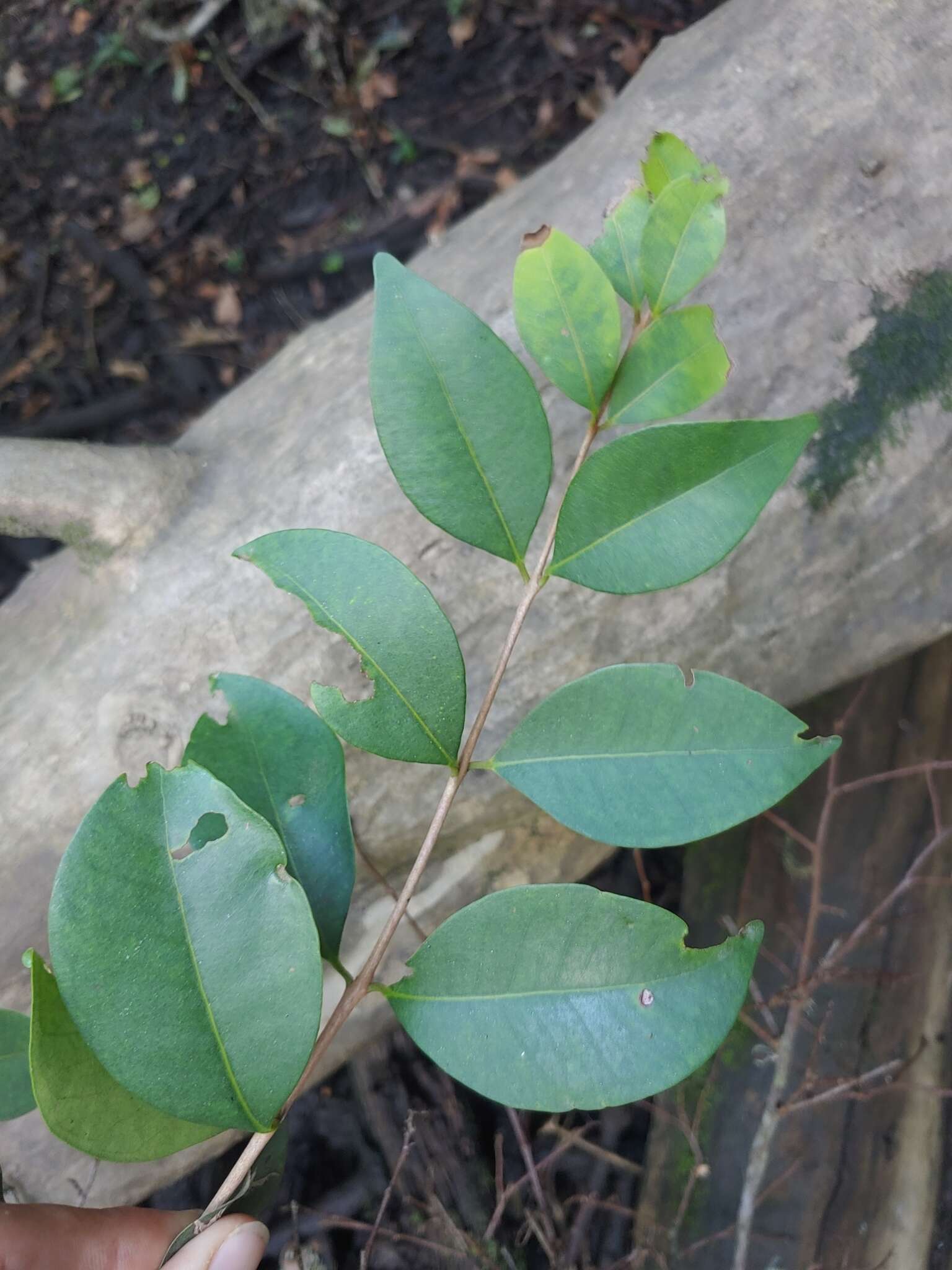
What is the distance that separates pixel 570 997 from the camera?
0.66 metres

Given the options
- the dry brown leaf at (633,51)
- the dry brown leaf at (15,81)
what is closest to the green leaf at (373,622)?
the dry brown leaf at (633,51)

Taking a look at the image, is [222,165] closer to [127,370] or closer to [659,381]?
[127,370]

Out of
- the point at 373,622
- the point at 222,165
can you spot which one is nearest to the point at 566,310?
the point at 373,622

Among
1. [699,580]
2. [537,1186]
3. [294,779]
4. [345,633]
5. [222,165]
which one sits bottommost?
[537,1186]

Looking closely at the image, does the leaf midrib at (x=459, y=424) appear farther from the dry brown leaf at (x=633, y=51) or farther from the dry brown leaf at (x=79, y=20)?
the dry brown leaf at (x=79, y=20)

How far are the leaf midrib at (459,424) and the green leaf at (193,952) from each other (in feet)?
1.03

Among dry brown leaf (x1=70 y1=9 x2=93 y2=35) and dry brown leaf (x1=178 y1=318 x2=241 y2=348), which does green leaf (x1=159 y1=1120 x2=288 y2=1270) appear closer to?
dry brown leaf (x1=178 y1=318 x2=241 y2=348)

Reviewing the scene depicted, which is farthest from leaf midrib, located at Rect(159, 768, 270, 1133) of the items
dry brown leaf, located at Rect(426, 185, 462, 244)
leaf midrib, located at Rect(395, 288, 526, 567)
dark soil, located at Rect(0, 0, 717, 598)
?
dry brown leaf, located at Rect(426, 185, 462, 244)

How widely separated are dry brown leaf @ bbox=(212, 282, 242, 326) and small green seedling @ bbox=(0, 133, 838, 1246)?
6.67ft

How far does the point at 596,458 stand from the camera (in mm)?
713

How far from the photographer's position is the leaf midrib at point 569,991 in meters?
0.65

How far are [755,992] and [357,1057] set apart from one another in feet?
2.88

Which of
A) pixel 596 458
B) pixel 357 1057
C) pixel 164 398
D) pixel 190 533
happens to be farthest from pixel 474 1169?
pixel 164 398

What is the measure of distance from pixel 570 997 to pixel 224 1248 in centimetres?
41
